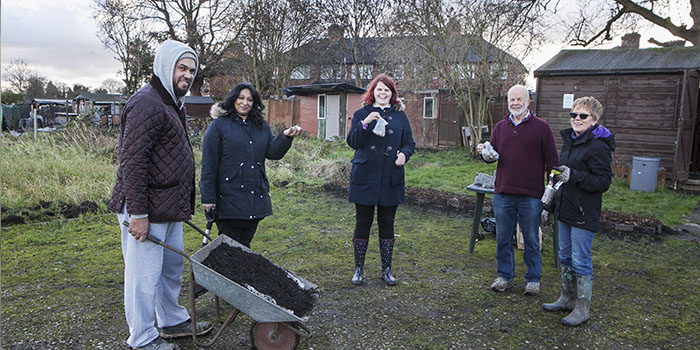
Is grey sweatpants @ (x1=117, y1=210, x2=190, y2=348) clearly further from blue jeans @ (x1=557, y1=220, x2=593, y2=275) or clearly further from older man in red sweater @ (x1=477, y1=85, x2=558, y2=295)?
blue jeans @ (x1=557, y1=220, x2=593, y2=275)

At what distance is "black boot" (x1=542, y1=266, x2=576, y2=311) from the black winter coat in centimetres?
48

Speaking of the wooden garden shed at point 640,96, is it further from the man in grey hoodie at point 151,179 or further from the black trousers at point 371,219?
the man in grey hoodie at point 151,179

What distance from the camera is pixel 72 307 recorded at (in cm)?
364

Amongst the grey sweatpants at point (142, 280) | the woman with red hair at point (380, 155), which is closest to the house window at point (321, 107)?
the woman with red hair at point (380, 155)

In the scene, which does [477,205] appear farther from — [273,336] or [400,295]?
[273,336]

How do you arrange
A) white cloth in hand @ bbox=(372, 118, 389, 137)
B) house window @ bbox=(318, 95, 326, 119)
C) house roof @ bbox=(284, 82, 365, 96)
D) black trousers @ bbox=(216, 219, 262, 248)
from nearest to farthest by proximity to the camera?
black trousers @ bbox=(216, 219, 262, 248) < white cloth in hand @ bbox=(372, 118, 389, 137) < house roof @ bbox=(284, 82, 365, 96) < house window @ bbox=(318, 95, 326, 119)

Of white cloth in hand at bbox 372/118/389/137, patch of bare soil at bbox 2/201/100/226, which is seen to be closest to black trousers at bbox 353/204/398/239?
white cloth in hand at bbox 372/118/389/137

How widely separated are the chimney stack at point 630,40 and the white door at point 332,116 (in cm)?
1184

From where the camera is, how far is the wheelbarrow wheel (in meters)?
2.84

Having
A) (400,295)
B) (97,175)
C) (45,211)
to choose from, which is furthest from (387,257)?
(97,175)

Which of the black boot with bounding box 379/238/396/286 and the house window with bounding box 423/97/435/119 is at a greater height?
the house window with bounding box 423/97/435/119

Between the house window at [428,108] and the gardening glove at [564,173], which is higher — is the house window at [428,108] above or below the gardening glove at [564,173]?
above

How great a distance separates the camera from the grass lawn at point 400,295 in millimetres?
3221

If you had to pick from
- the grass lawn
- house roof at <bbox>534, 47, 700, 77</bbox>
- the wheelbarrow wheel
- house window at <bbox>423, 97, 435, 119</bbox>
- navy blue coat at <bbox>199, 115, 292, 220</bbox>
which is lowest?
the grass lawn
